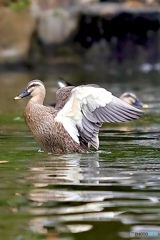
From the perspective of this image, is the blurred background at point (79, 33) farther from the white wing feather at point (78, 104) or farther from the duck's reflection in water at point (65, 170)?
the duck's reflection in water at point (65, 170)

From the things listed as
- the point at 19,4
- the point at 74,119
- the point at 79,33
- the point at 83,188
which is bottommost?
the point at 79,33

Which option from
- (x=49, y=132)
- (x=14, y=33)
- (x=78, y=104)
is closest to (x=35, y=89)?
(x=49, y=132)

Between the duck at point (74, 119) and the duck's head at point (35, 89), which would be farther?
the duck's head at point (35, 89)

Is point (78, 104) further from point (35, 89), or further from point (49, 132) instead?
point (35, 89)

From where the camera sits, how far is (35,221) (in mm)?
5965

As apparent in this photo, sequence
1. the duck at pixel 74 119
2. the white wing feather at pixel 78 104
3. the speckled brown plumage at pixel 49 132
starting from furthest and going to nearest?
the speckled brown plumage at pixel 49 132, the duck at pixel 74 119, the white wing feather at pixel 78 104

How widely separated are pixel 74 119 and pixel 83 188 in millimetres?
2890

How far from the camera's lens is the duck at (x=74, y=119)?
9.82m

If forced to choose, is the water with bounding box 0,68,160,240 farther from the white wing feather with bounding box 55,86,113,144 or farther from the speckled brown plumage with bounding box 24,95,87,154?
the white wing feather with bounding box 55,86,113,144

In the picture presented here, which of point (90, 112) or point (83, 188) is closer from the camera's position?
point (83, 188)

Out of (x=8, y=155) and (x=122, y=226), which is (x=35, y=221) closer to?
(x=122, y=226)

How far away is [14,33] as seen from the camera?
28.4 meters

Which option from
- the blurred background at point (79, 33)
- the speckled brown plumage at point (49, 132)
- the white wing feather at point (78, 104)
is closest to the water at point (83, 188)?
the speckled brown plumage at point (49, 132)

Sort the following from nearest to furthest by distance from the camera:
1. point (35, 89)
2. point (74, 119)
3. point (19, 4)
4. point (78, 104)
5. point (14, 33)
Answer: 1. point (78, 104)
2. point (74, 119)
3. point (35, 89)
4. point (19, 4)
5. point (14, 33)
